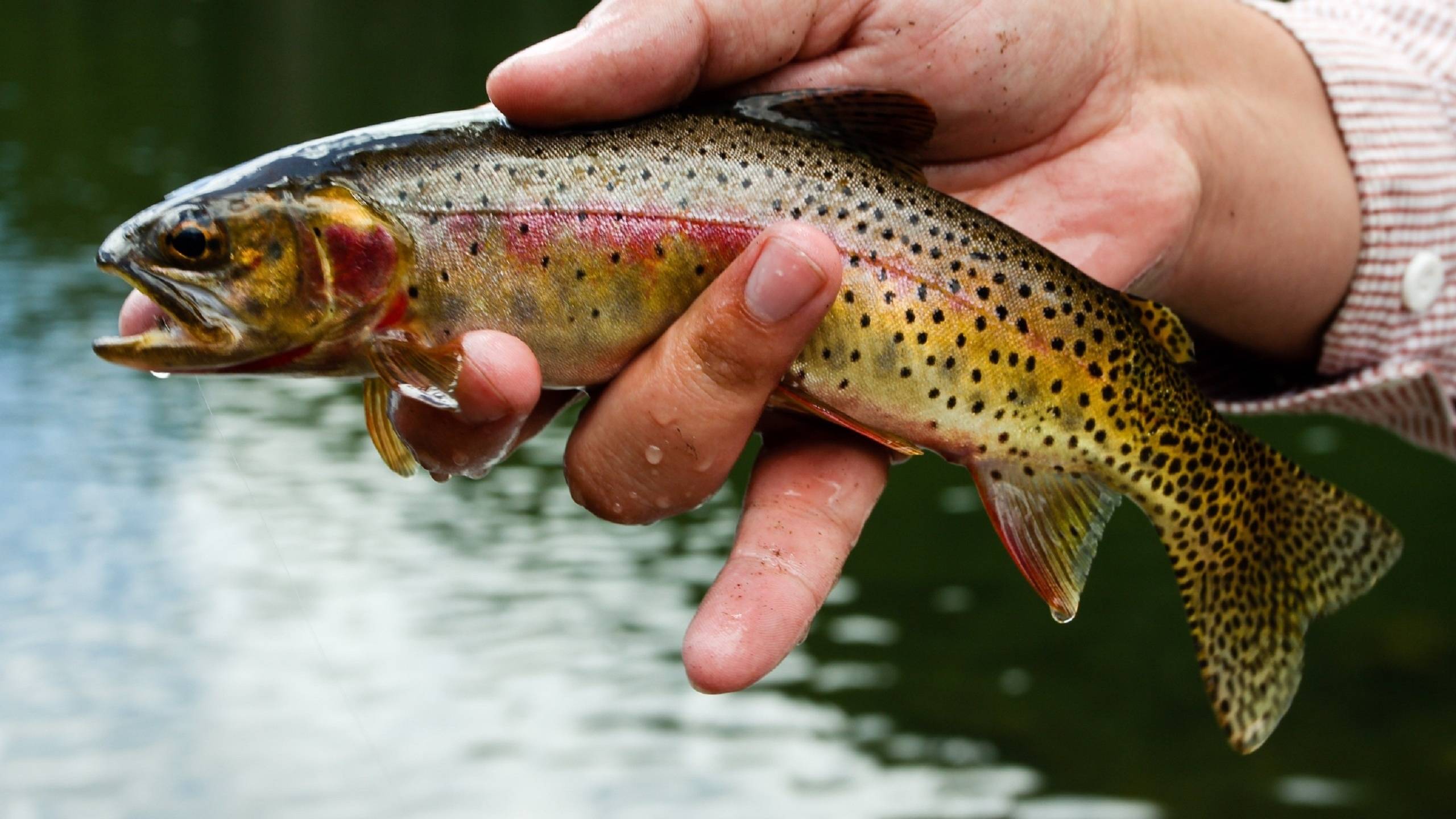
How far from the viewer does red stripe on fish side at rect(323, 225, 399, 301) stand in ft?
8.84

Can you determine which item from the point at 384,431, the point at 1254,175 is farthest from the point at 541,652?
the point at 384,431

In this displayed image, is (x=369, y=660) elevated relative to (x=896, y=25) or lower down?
lower down

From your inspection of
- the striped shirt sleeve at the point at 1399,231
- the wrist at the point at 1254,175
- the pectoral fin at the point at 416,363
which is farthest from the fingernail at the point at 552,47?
the striped shirt sleeve at the point at 1399,231

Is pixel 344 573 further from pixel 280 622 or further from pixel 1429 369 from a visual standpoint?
pixel 1429 369

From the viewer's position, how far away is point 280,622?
1329 centimetres

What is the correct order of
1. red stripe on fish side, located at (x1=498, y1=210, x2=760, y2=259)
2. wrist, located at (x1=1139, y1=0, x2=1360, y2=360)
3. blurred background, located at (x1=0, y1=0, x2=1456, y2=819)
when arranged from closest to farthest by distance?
red stripe on fish side, located at (x1=498, y1=210, x2=760, y2=259) → wrist, located at (x1=1139, y1=0, x2=1360, y2=360) → blurred background, located at (x1=0, y1=0, x2=1456, y2=819)

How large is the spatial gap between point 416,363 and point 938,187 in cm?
161

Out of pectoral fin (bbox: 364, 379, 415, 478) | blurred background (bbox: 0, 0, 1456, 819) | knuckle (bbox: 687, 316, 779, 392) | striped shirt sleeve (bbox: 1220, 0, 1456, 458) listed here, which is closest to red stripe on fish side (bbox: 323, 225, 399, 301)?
pectoral fin (bbox: 364, 379, 415, 478)

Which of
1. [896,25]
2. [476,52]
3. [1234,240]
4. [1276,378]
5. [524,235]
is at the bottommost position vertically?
[476,52]

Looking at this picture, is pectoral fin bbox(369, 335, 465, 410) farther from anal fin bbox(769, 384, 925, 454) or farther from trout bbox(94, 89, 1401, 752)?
anal fin bbox(769, 384, 925, 454)

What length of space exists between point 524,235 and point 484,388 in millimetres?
300

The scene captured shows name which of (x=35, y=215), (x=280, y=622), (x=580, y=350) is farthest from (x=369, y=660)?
(x=35, y=215)

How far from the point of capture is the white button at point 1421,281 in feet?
13.4

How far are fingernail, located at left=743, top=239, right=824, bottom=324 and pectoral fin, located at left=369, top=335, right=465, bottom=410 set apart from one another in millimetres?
574
